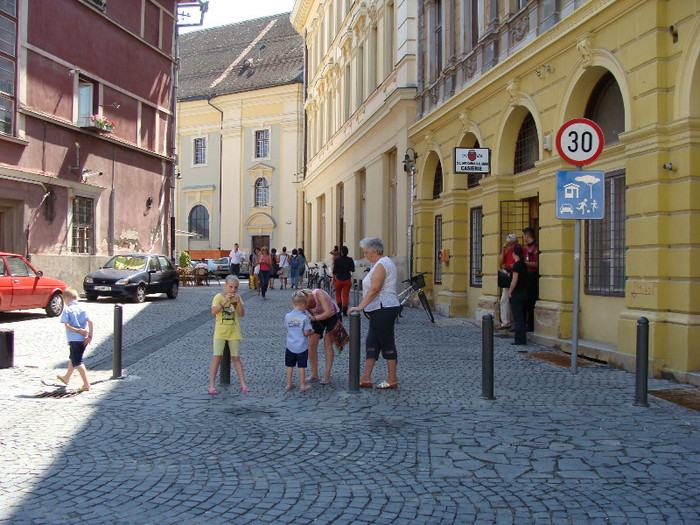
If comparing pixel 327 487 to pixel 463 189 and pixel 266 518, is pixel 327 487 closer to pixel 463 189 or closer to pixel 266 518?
pixel 266 518

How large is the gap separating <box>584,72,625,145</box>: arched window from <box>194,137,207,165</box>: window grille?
44.3 meters

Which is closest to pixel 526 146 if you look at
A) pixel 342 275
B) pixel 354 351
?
pixel 342 275

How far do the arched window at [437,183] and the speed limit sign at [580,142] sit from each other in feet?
32.5

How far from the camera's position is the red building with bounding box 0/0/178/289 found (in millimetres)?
19453

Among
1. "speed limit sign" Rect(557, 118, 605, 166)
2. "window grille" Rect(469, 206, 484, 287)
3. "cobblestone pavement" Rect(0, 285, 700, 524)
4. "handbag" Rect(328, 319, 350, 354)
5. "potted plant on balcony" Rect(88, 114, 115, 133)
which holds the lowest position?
"cobblestone pavement" Rect(0, 285, 700, 524)

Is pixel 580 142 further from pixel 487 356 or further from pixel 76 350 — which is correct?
pixel 76 350

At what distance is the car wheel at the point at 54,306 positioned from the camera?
15.7m

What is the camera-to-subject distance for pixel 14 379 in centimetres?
856

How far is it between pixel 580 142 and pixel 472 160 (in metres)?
5.22

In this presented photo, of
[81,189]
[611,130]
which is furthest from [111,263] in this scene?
[611,130]

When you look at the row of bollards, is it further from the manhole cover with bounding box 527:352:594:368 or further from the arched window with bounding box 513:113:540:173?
the arched window with bounding box 513:113:540:173

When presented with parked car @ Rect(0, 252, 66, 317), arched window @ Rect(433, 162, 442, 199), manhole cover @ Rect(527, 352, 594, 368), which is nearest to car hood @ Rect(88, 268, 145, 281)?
parked car @ Rect(0, 252, 66, 317)

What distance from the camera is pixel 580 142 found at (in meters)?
8.52

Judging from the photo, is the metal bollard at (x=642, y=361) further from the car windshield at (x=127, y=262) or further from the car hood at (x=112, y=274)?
the car windshield at (x=127, y=262)
